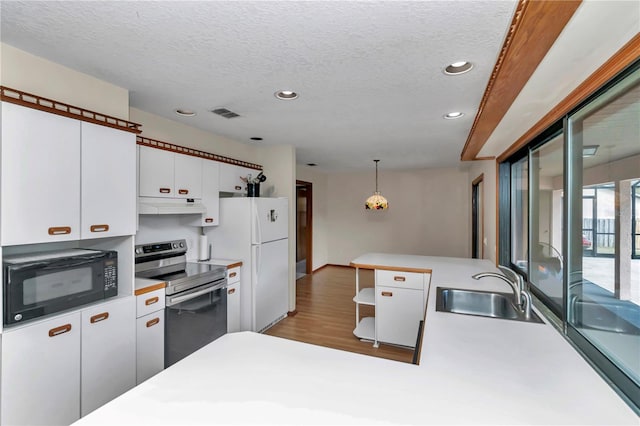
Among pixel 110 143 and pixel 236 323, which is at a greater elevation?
pixel 110 143

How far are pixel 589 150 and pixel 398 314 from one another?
2206mm

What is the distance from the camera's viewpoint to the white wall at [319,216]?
22.6 ft

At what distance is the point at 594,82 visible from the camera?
4.35ft

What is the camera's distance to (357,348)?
10.3 feet

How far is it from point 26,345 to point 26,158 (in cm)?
98

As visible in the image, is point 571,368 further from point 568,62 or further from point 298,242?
point 298,242

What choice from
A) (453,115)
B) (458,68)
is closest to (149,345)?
(458,68)

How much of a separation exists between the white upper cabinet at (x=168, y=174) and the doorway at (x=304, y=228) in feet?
12.0

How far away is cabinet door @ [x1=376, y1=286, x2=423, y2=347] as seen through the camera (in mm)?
3066

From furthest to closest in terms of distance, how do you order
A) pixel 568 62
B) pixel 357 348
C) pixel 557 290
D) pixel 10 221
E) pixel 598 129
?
pixel 357 348, pixel 557 290, pixel 10 221, pixel 598 129, pixel 568 62

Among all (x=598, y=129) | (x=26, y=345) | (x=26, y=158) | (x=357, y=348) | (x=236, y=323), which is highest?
(x=598, y=129)

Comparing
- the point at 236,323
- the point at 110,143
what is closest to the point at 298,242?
the point at 236,323

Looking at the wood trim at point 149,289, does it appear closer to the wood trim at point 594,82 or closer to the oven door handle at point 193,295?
the oven door handle at point 193,295

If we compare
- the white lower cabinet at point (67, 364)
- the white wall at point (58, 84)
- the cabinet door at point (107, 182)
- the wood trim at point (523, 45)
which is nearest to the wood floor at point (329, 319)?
the white lower cabinet at point (67, 364)
